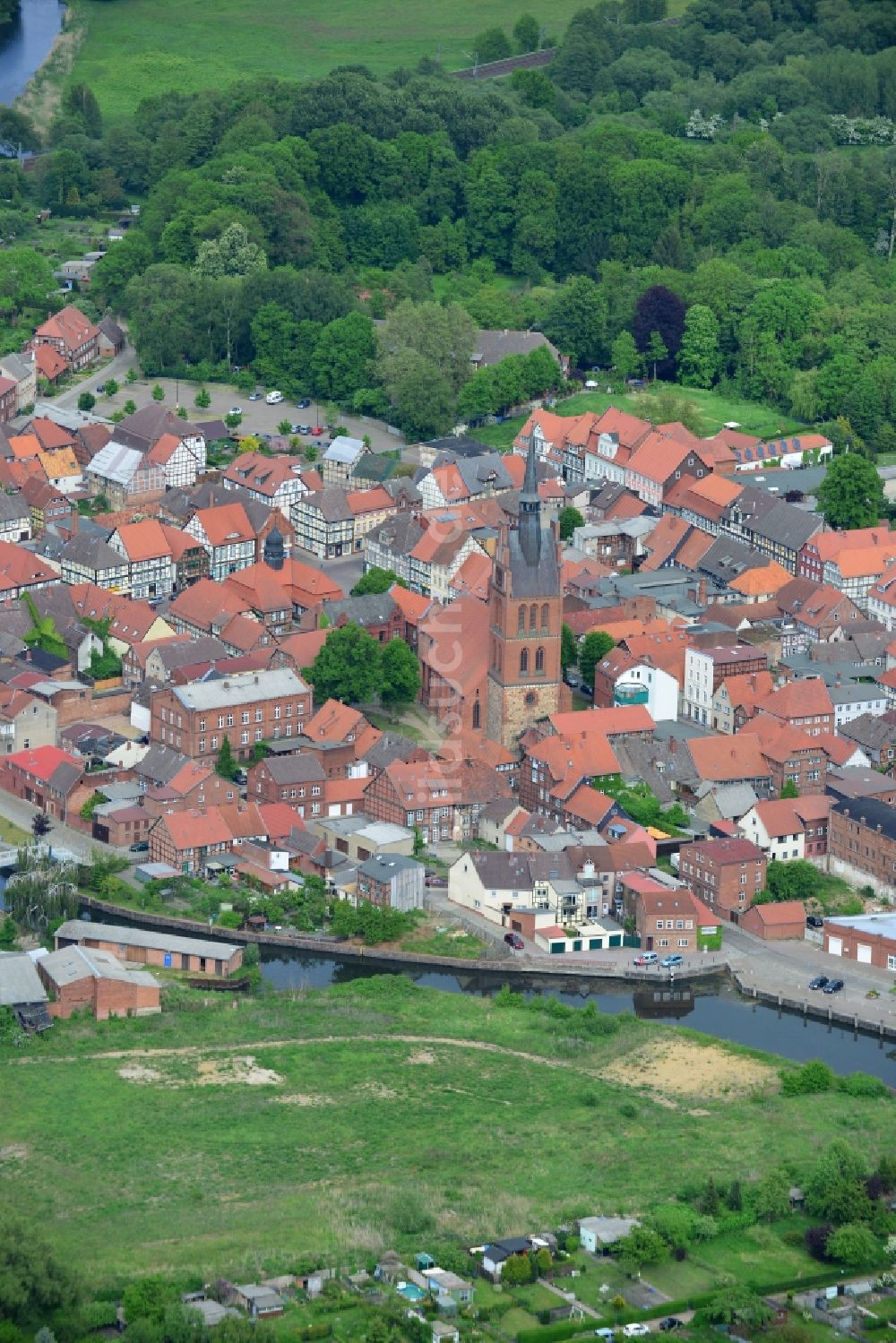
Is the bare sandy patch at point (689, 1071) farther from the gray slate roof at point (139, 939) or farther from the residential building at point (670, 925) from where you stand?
the gray slate roof at point (139, 939)

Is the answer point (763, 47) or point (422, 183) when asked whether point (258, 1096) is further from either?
point (763, 47)

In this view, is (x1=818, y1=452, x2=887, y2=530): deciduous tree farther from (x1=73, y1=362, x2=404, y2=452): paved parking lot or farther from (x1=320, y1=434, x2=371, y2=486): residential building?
(x1=73, y1=362, x2=404, y2=452): paved parking lot

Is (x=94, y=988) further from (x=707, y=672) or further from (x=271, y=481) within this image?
(x=271, y=481)

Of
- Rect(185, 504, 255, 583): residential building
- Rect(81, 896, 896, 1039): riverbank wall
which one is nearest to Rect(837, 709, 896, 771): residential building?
Rect(81, 896, 896, 1039): riverbank wall

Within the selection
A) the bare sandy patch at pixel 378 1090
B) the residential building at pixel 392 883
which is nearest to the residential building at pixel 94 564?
the residential building at pixel 392 883

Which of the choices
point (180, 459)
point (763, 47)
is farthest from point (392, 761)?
point (763, 47)

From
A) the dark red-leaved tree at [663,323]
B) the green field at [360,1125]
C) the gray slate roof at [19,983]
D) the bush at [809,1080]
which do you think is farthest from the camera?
the dark red-leaved tree at [663,323]

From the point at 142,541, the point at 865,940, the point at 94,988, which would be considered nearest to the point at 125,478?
the point at 142,541
